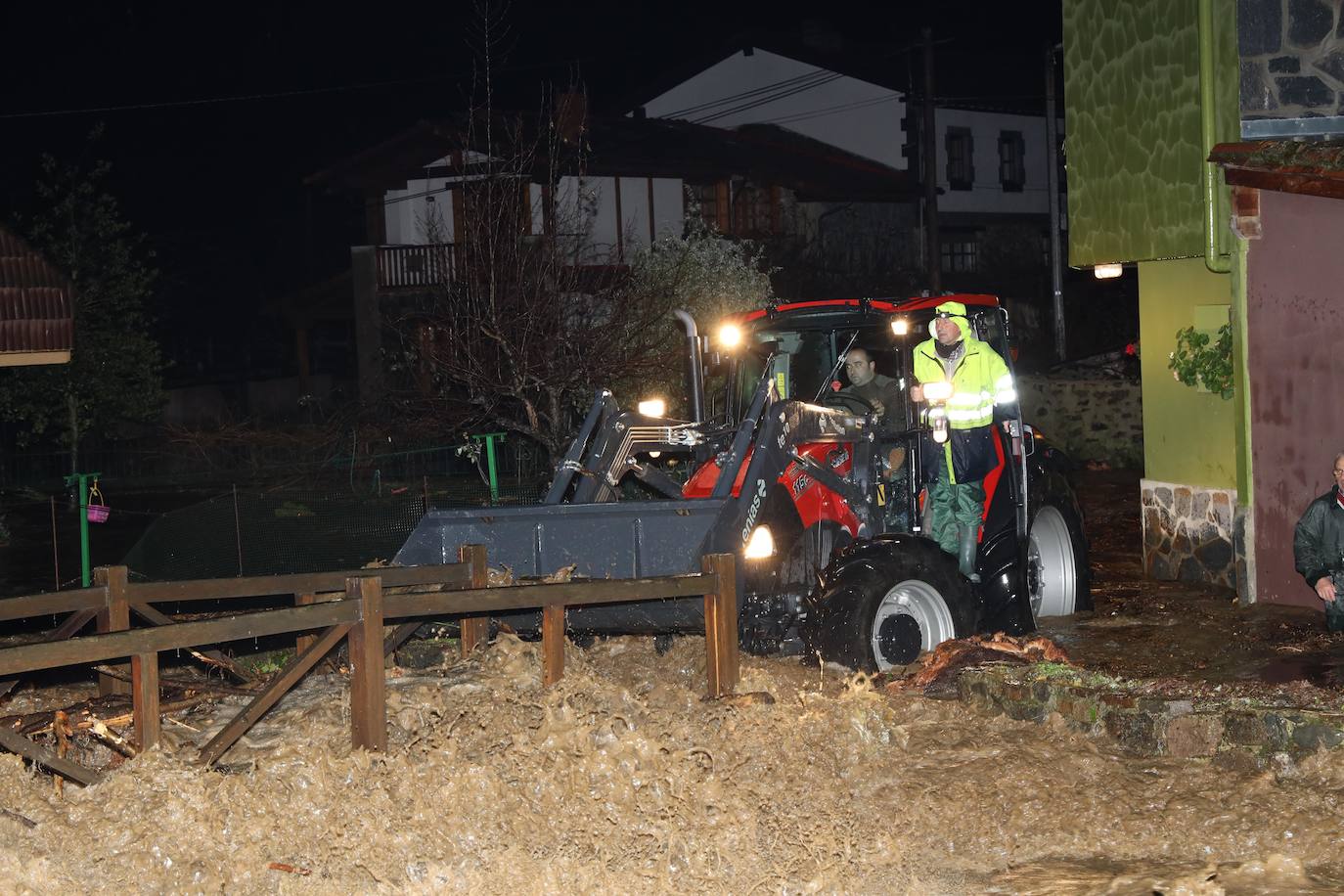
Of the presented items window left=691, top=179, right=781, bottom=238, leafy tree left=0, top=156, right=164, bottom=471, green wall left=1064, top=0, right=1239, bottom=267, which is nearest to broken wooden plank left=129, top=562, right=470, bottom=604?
green wall left=1064, top=0, right=1239, bottom=267

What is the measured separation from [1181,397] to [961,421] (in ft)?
15.2

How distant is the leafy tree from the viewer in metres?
25.3

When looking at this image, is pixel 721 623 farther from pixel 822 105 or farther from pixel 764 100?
pixel 822 105

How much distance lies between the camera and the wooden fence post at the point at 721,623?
26.6 ft

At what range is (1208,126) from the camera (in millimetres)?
12102

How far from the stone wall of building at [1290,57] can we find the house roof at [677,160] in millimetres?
16668

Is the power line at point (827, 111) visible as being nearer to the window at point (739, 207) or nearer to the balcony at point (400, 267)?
the window at point (739, 207)

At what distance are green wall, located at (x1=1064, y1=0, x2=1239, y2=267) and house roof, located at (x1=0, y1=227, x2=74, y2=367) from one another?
904cm

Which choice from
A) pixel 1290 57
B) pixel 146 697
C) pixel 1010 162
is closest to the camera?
pixel 146 697

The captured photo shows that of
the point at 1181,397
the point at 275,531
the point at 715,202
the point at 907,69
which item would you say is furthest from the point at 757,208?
the point at 1181,397

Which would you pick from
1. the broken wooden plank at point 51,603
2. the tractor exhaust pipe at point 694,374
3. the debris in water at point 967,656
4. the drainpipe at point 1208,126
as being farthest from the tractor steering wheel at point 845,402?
the broken wooden plank at point 51,603

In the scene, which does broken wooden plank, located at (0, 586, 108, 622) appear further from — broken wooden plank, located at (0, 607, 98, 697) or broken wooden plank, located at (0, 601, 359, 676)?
broken wooden plank, located at (0, 601, 359, 676)

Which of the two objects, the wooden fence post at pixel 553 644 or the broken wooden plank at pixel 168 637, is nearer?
the broken wooden plank at pixel 168 637

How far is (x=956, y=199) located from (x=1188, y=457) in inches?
1407
